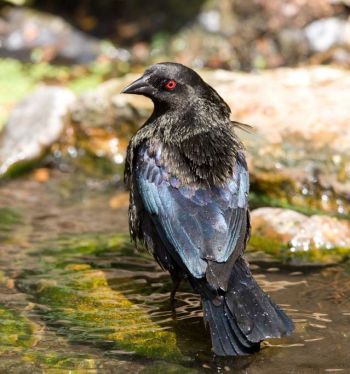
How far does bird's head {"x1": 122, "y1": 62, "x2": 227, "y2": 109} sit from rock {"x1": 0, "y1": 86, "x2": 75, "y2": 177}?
2.91 meters

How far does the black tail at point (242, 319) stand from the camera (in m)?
4.08

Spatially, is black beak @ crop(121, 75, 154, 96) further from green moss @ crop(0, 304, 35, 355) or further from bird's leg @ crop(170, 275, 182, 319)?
green moss @ crop(0, 304, 35, 355)

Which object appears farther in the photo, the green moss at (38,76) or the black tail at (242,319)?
the green moss at (38,76)

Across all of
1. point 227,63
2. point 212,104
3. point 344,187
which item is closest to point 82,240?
point 212,104

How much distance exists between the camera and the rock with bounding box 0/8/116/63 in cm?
1179

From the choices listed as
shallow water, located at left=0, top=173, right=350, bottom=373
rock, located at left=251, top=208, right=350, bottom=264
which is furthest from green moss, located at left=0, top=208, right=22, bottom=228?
rock, located at left=251, top=208, right=350, bottom=264

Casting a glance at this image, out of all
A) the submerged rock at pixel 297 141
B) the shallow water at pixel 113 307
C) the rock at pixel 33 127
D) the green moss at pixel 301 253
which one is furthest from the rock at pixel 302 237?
the rock at pixel 33 127

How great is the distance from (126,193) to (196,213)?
3093 millimetres

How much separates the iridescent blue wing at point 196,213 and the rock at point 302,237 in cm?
108

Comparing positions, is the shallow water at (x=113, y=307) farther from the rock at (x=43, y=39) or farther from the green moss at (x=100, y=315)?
the rock at (x=43, y=39)

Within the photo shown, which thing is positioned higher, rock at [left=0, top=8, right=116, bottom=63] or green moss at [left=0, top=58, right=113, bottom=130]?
rock at [left=0, top=8, right=116, bottom=63]

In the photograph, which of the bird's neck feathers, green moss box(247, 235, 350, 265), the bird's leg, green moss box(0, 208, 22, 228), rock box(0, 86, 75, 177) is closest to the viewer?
the bird's neck feathers

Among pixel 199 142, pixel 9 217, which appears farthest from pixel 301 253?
pixel 9 217

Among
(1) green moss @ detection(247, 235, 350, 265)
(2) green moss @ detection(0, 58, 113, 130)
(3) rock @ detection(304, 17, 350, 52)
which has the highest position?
(3) rock @ detection(304, 17, 350, 52)
